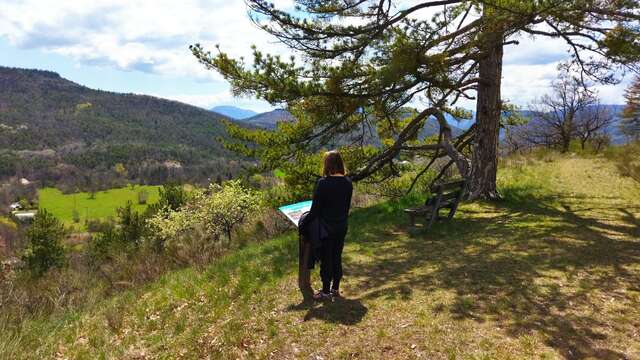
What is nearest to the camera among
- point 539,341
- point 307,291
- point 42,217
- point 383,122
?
point 539,341

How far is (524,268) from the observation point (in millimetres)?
6410

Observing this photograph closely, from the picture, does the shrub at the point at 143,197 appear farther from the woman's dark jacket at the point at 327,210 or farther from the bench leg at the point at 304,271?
the woman's dark jacket at the point at 327,210

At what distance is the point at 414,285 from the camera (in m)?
6.10

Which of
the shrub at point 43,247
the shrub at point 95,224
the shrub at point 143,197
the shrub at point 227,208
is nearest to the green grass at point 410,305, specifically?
the shrub at point 227,208

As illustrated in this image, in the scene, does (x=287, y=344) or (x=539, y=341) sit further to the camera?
(x=287, y=344)

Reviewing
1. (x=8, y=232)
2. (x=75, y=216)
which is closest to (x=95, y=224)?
(x=75, y=216)

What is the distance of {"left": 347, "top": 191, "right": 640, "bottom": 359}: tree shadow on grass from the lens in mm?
4754

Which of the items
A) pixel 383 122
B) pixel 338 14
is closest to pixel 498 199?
pixel 383 122

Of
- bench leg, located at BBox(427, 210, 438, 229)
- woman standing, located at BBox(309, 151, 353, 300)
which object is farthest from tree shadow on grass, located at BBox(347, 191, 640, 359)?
woman standing, located at BBox(309, 151, 353, 300)

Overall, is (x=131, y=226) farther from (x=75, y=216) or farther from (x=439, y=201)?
(x=75, y=216)

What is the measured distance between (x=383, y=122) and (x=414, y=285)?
790 centimetres

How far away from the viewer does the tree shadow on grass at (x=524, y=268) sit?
475 cm

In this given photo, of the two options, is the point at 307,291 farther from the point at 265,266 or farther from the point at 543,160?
the point at 543,160

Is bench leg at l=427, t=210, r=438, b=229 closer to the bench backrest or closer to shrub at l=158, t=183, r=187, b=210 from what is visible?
the bench backrest
